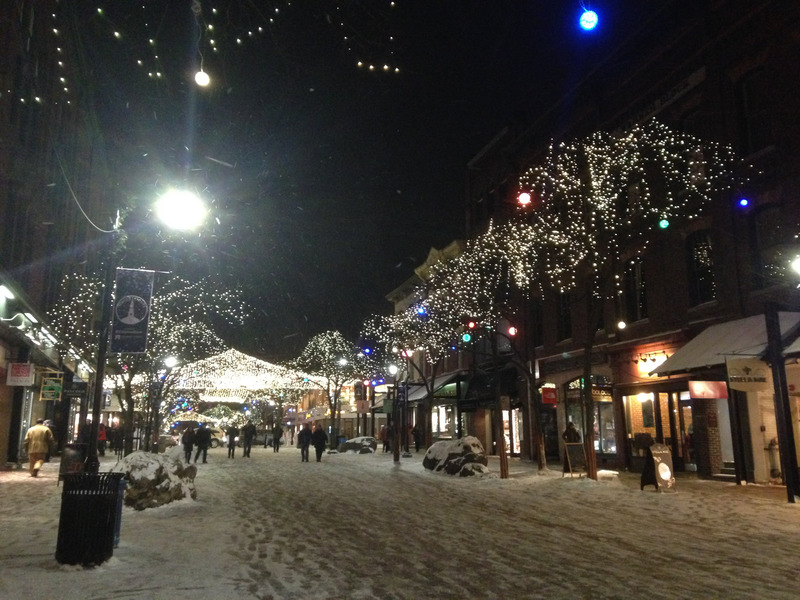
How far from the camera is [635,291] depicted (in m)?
23.1

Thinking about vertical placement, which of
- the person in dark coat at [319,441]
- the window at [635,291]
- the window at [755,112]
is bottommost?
the person in dark coat at [319,441]

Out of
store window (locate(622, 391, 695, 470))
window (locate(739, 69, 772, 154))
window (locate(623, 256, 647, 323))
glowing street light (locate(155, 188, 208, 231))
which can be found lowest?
store window (locate(622, 391, 695, 470))

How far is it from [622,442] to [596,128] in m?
11.8

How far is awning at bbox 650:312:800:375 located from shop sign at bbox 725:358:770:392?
0.35 m

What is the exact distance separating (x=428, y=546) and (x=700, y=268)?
577 inches

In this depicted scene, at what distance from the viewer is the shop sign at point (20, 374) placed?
859 inches

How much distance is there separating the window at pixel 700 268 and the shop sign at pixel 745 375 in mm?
4833

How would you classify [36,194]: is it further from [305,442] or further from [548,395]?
[548,395]

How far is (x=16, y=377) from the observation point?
2184cm

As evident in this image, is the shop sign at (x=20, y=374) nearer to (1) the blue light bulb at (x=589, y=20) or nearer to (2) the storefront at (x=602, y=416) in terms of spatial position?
(2) the storefront at (x=602, y=416)

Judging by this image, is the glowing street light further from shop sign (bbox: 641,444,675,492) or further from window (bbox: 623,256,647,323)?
window (bbox: 623,256,647,323)

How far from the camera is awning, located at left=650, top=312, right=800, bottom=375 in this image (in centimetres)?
1559

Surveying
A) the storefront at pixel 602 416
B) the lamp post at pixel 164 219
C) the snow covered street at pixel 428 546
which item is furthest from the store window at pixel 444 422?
the lamp post at pixel 164 219

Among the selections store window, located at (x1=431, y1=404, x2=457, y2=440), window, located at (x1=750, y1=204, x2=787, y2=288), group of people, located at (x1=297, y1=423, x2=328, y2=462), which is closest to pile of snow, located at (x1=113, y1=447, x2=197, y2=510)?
window, located at (x1=750, y1=204, x2=787, y2=288)
